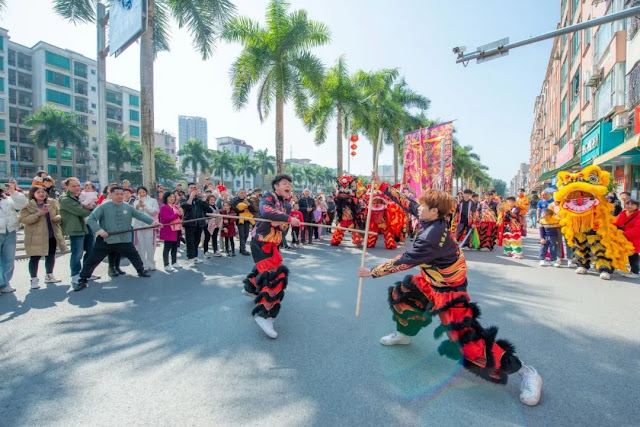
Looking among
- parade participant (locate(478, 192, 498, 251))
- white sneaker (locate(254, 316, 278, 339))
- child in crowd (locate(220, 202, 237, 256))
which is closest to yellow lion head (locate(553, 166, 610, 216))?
parade participant (locate(478, 192, 498, 251))

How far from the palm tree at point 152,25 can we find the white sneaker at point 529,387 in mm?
10978

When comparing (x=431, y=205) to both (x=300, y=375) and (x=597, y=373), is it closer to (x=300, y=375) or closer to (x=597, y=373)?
(x=300, y=375)

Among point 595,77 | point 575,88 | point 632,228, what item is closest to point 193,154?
point 575,88

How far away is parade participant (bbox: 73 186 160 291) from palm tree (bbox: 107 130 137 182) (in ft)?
152

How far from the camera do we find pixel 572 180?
6.57 metres

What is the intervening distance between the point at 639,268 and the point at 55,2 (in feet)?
56.1

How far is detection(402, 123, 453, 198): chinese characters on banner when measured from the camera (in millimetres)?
10664

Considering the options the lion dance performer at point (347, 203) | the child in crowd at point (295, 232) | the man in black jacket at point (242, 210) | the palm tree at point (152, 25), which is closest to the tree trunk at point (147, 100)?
the palm tree at point (152, 25)

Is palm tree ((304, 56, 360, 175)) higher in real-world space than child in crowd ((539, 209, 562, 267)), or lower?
higher

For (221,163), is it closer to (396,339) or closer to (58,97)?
(58,97)

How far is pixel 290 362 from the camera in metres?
3.17

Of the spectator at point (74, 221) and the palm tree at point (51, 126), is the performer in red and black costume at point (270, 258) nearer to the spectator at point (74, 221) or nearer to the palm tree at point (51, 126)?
the spectator at point (74, 221)

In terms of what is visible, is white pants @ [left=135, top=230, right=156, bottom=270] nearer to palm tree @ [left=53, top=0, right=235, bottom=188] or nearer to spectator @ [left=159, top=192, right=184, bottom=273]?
spectator @ [left=159, top=192, right=184, bottom=273]

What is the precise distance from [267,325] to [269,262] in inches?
27.3
